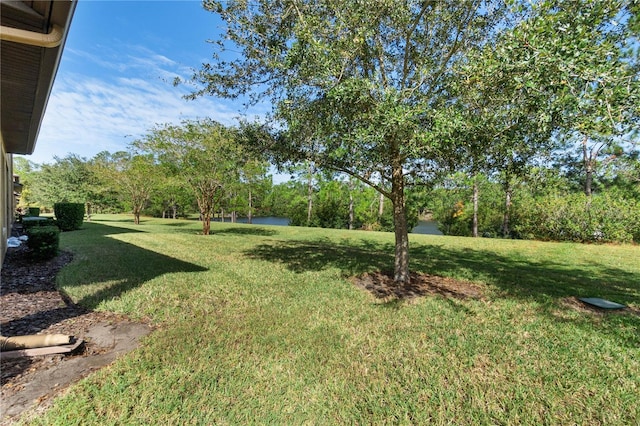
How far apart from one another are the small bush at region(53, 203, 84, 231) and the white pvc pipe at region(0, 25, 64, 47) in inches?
602

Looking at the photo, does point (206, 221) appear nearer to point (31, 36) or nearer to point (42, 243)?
point (42, 243)

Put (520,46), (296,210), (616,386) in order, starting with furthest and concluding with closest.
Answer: (296,210) → (520,46) → (616,386)

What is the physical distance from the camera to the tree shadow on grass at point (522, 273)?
4270mm

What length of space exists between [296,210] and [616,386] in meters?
22.5

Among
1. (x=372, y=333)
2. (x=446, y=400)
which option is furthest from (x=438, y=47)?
(x=446, y=400)

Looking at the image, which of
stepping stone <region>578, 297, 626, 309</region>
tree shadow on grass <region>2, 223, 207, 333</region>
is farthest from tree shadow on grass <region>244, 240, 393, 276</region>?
stepping stone <region>578, 297, 626, 309</region>

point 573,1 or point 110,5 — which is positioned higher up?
point 110,5

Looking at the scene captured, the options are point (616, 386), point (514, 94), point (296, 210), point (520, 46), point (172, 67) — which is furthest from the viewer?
point (296, 210)

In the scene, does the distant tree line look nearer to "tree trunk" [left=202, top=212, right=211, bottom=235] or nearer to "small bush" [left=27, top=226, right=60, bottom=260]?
"small bush" [left=27, top=226, right=60, bottom=260]

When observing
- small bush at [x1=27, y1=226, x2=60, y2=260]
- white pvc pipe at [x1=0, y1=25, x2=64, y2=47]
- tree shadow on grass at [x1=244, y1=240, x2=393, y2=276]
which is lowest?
tree shadow on grass at [x1=244, y1=240, x2=393, y2=276]

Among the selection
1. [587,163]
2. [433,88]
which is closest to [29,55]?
[433,88]

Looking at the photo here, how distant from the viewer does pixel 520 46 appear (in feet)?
→ 9.75

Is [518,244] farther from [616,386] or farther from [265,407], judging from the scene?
[265,407]

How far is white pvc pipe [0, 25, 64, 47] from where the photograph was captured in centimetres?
246
